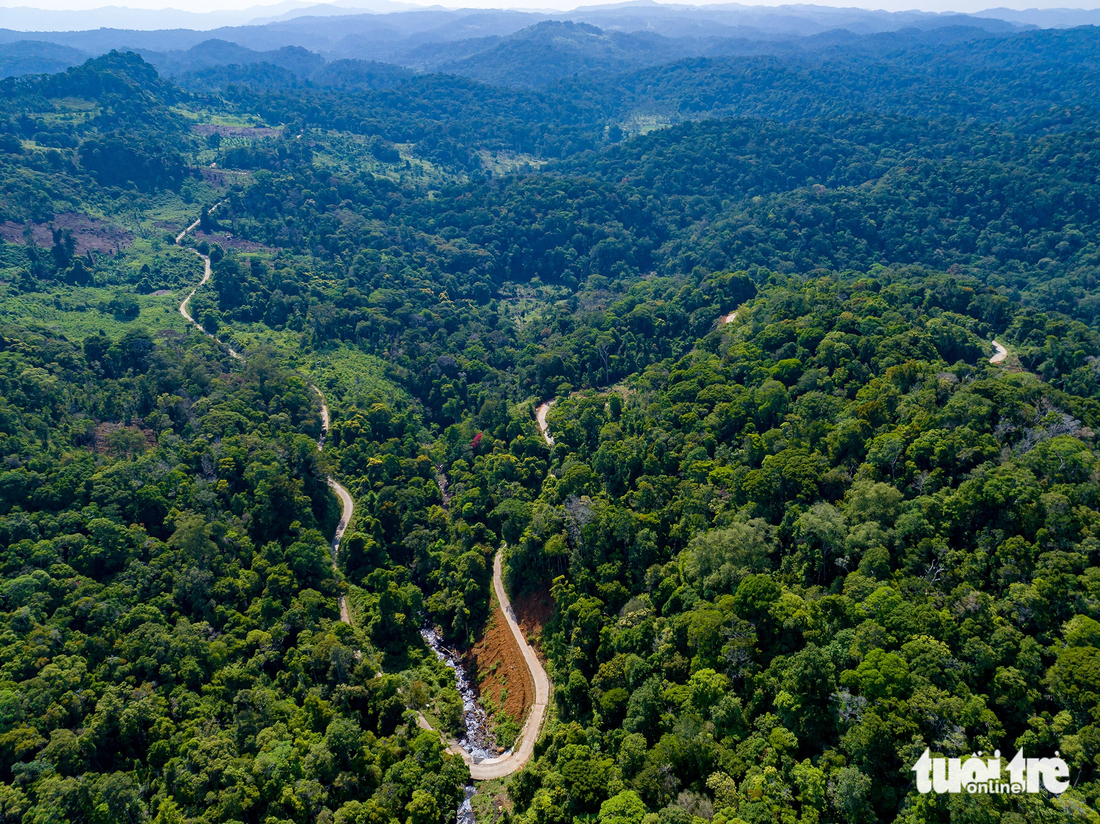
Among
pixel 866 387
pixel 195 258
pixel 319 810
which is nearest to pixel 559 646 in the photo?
pixel 319 810

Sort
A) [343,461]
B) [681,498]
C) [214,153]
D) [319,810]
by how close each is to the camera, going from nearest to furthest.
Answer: [319,810] < [681,498] < [343,461] < [214,153]

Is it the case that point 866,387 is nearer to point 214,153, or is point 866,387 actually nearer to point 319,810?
point 319,810

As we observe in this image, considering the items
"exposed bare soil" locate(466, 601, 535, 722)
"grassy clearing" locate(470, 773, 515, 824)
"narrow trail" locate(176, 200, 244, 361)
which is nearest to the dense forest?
"grassy clearing" locate(470, 773, 515, 824)

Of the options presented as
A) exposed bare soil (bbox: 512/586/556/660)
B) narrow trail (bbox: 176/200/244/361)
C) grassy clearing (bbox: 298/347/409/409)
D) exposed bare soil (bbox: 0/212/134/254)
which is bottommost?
exposed bare soil (bbox: 512/586/556/660)

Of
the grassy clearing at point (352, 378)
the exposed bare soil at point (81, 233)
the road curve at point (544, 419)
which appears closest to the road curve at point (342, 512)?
the grassy clearing at point (352, 378)

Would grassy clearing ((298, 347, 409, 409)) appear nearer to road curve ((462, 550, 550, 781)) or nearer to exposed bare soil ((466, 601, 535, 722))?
exposed bare soil ((466, 601, 535, 722))

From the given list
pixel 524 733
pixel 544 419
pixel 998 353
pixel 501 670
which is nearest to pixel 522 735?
pixel 524 733

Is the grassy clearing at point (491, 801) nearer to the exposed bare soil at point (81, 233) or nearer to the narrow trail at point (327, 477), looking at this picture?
the narrow trail at point (327, 477)
